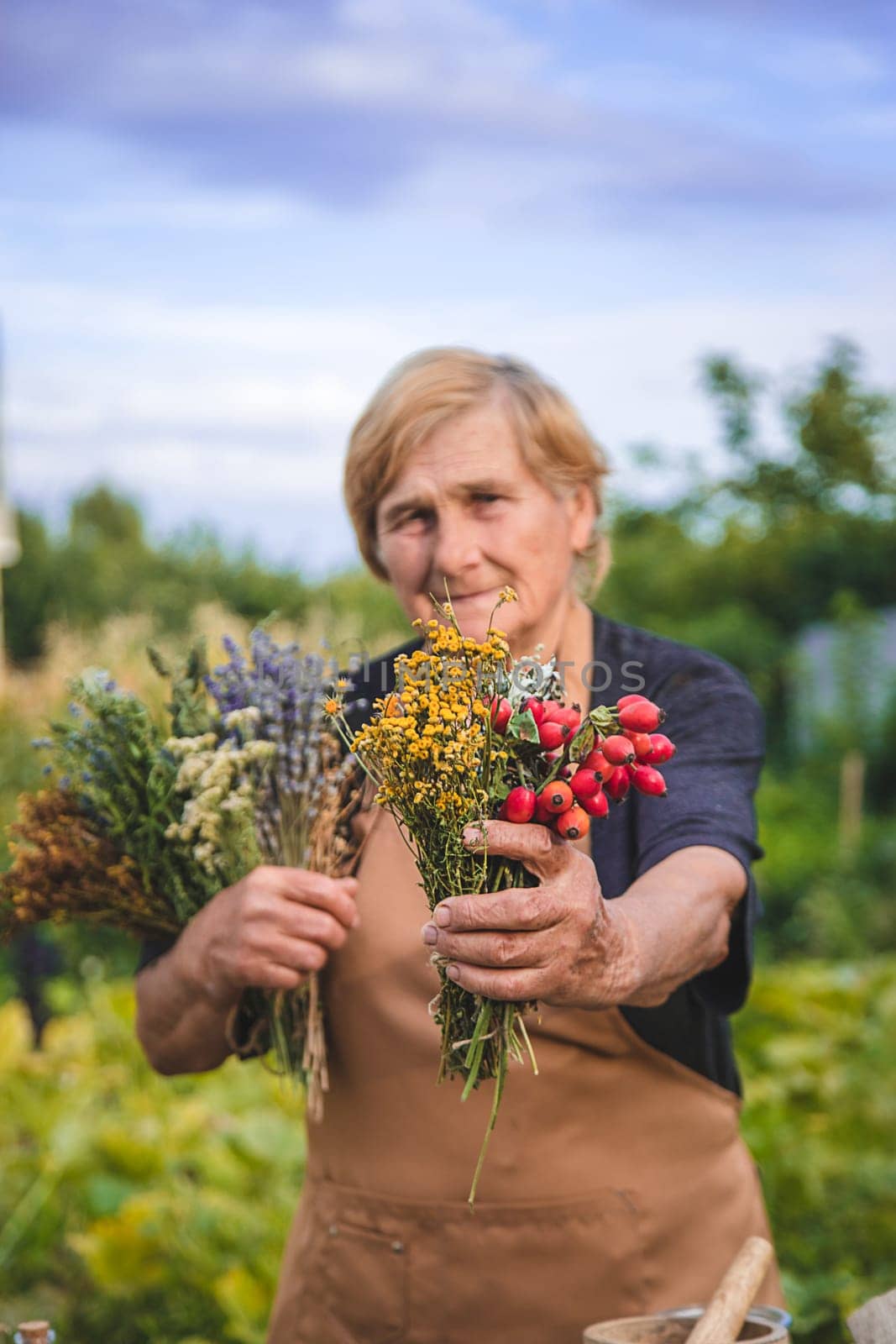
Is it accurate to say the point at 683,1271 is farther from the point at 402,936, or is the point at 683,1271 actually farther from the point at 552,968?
the point at 552,968

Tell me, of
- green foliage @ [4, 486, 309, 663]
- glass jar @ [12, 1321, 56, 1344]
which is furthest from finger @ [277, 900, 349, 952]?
green foliage @ [4, 486, 309, 663]

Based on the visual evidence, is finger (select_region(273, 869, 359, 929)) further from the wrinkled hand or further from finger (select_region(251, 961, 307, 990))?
the wrinkled hand

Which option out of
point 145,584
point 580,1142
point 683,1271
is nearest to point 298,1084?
point 580,1142

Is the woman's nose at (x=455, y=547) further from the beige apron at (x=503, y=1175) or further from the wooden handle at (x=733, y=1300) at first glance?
the wooden handle at (x=733, y=1300)

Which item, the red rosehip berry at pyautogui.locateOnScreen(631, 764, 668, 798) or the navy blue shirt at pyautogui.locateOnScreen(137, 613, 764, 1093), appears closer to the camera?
the red rosehip berry at pyautogui.locateOnScreen(631, 764, 668, 798)

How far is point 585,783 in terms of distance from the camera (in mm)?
1426

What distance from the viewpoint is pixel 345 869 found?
2.16m

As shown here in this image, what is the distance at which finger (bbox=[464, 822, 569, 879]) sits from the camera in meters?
1.43

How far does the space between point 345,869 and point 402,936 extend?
14 centimetres

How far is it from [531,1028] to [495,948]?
2.14ft

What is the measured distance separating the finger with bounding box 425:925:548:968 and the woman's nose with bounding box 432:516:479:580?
0.73m

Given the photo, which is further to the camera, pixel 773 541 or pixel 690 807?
pixel 773 541

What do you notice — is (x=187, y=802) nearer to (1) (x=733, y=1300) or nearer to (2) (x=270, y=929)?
(2) (x=270, y=929)

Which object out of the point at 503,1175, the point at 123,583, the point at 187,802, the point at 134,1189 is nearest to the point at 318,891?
the point at 187,802
